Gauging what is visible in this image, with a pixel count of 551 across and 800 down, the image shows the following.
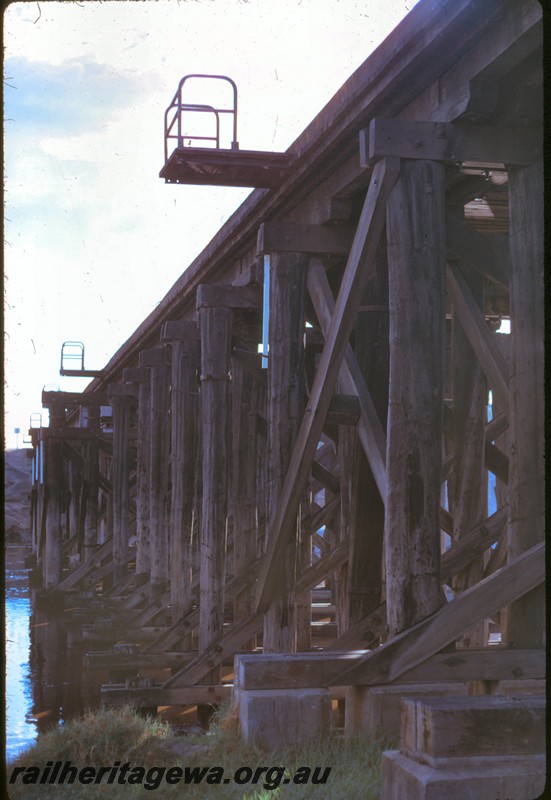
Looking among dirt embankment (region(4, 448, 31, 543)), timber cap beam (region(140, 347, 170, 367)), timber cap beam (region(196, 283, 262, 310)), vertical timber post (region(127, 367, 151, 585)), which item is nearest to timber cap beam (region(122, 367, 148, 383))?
vertical timber post (region(127, 367, 151, 585))

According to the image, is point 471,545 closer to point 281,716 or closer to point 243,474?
point 281,716

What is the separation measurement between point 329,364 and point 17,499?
4920cm

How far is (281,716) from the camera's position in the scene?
579 centimetres

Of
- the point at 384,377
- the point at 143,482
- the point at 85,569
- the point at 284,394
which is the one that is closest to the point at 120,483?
the point at 143,482

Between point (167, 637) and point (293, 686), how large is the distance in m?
5.79

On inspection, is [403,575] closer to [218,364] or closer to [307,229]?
[307,229]

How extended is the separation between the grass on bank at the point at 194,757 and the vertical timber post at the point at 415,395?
672mm

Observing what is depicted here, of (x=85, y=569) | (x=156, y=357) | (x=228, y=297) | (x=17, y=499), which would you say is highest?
(x=228, y=297)

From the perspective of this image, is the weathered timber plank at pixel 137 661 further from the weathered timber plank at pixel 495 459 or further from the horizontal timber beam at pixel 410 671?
the horizontal timber beam at pixel 410 671

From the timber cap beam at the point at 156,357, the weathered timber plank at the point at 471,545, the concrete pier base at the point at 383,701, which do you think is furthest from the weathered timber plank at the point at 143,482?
the concrete pier base at the point at 383,701

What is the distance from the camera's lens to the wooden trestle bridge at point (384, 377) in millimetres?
5621

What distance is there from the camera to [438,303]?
5.89 meters

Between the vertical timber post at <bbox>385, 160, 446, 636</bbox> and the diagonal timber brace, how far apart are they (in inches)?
3.9

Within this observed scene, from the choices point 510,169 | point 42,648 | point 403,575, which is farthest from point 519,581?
point 42,648
